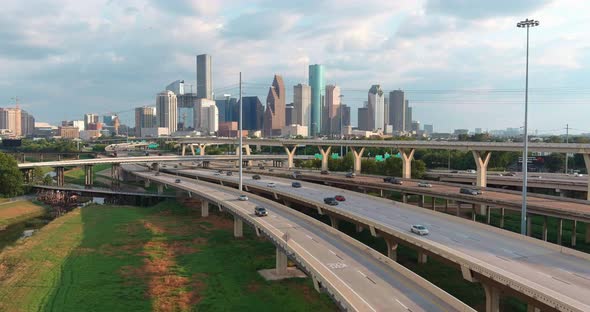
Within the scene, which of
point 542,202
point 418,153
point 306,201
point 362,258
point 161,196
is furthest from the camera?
point 418,153

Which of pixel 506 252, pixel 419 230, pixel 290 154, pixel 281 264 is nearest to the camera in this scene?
pixel 506 252

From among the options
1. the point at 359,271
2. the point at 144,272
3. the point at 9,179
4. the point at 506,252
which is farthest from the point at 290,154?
the point at 359,271

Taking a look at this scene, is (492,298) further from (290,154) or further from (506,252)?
(290,154)

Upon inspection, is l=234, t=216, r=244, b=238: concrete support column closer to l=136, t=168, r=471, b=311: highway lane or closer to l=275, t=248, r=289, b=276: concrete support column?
l=136, t=168, r=471, b=311: highway lane

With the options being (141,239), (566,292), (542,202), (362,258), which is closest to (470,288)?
(362,258)

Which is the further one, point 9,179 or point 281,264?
point 9,179

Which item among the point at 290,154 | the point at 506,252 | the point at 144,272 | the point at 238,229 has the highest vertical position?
the point at 290,154

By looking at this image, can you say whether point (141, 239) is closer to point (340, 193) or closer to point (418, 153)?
point (340, 193)
